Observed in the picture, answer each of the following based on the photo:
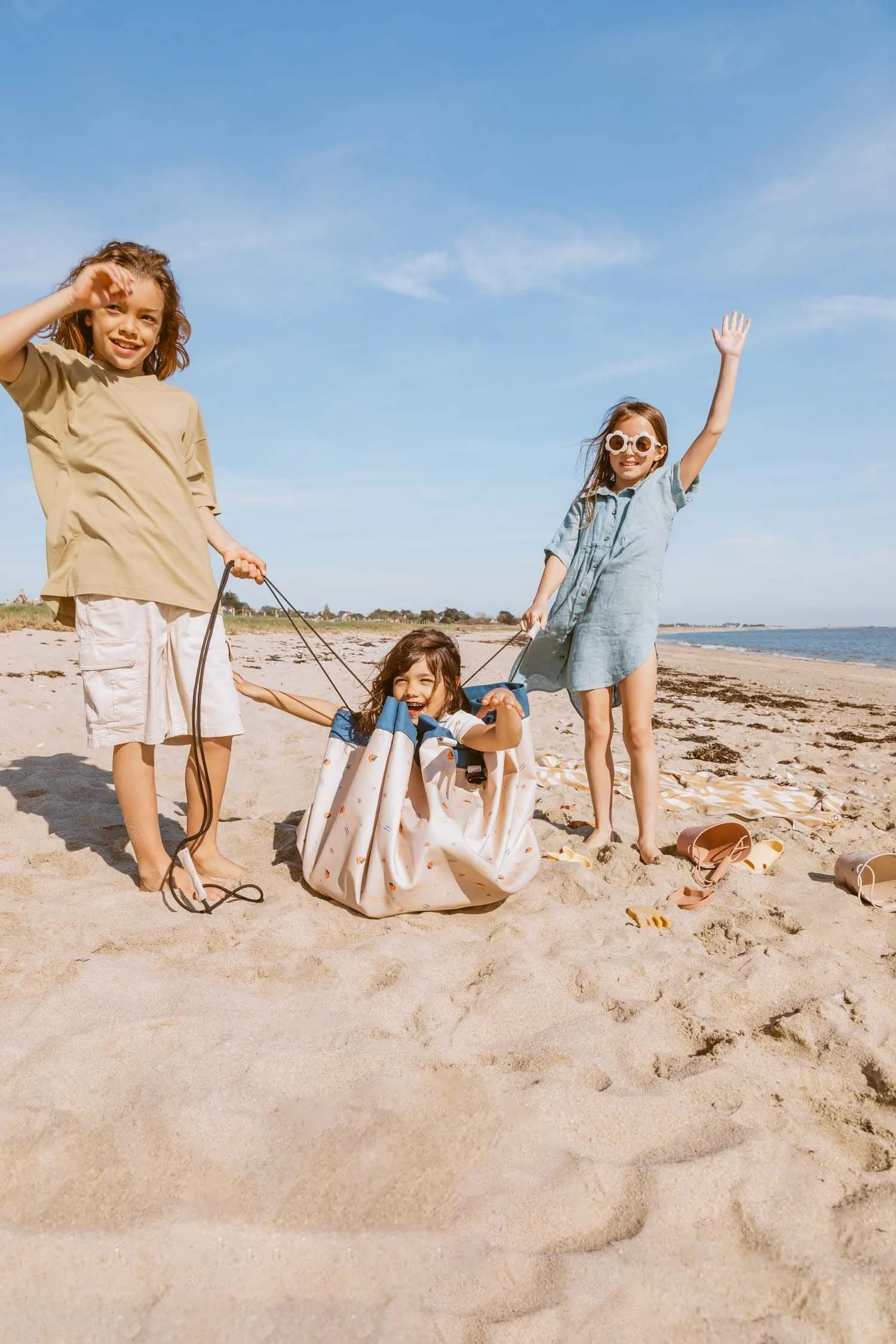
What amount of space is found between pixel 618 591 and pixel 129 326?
2.26 meters

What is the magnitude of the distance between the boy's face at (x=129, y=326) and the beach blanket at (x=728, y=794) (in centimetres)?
332

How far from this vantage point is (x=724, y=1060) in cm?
209

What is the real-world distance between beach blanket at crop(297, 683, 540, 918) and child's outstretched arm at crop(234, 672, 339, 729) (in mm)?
163

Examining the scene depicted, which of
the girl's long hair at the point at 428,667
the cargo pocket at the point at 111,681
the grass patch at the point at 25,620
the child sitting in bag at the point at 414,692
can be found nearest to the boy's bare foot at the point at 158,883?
the cargo pocket at the point at 111,681

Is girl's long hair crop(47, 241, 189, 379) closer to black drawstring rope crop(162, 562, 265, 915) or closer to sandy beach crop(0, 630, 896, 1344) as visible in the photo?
black drawstring rope crop(162, 562, 265, 915)

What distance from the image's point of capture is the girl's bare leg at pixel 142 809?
3041mm

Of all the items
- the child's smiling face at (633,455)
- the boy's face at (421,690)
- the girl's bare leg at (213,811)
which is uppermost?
the child's smiling face at (633,455)

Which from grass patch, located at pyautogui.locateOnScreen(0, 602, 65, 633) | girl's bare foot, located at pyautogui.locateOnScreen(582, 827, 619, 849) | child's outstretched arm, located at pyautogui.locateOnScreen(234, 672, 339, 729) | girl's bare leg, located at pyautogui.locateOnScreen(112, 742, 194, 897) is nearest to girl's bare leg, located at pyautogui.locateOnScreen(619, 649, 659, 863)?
girl's bare foot, located at pyautogui.locateOnScreen(582, 827, 619, 849)

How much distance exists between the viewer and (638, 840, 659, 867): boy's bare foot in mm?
3678

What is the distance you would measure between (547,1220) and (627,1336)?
0.83 ft

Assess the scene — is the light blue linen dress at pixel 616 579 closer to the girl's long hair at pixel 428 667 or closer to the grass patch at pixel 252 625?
the girl's long hair at pixel 428 667

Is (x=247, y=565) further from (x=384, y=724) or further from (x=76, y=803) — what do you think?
(x=76, y=803)

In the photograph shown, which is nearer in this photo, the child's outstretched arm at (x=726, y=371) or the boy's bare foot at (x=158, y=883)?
the boy's bare foot at (x=158, y=883)

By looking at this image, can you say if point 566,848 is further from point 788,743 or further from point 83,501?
point 788,743
